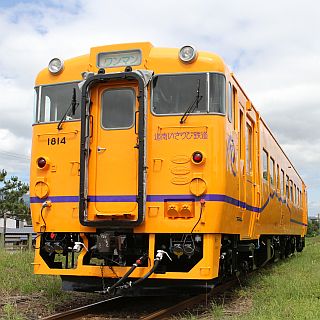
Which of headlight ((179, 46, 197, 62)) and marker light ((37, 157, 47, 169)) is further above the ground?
headlight ((179, 46, 197, 62))

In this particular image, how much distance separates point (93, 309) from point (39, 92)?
346 cm

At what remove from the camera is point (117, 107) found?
7777 millimetres

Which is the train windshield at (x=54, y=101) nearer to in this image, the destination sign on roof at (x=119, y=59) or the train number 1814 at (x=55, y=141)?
the train number 1814 at (x=55, y=141)

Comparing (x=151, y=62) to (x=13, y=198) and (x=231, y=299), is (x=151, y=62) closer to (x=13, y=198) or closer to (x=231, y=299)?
(x=231, y=299)

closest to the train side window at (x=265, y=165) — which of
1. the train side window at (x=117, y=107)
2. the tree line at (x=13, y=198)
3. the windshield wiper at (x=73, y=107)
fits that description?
the train side window at (x=117, y=107)

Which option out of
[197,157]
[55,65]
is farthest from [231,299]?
[55,65]

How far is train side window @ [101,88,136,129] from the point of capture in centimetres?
771

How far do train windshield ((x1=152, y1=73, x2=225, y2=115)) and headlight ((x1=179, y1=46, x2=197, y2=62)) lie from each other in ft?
0.76

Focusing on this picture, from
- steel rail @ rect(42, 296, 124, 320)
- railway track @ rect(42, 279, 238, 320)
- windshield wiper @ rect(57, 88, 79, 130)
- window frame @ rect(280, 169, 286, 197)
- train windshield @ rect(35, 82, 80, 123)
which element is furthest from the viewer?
window frame @ rect(280, 169, 286, 197)

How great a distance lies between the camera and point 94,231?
7.50 m

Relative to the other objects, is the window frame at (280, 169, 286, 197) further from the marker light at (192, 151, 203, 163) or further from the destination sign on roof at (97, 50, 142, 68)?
the destination sign on roof at (97, 50, 142, 68)

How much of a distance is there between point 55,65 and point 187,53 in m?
2.13

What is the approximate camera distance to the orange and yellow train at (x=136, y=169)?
284 inches

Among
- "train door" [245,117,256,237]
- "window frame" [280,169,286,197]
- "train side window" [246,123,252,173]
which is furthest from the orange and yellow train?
"window frame" [280,169,286,197]
